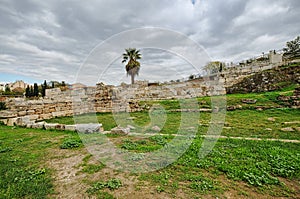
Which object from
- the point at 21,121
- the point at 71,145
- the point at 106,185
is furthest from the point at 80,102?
the point at 106,185

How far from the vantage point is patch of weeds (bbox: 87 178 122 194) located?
8.83ft

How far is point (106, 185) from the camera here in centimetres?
280

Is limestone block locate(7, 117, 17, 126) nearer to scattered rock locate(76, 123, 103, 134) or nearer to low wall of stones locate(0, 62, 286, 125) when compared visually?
low wall of stones locate(0, 62, 286, 125)

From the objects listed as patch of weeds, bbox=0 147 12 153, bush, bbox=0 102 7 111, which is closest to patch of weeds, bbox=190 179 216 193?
patch of weeds, bbox=0 147 12 153

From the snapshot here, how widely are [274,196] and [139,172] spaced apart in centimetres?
233

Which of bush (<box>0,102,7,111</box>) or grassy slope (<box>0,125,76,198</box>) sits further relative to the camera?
bush (<box>0,102,7,111</box>)

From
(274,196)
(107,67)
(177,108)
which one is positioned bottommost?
(274,196)

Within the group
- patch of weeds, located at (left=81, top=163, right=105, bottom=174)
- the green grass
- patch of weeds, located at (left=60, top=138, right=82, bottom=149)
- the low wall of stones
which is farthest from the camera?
the low wall of stones

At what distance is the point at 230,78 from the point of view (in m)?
21.5

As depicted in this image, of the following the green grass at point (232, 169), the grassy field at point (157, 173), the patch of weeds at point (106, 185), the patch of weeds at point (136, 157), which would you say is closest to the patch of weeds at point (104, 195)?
the grassy field at point (157, 173)

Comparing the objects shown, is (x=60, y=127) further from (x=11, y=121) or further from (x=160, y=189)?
(x=160, y=189)

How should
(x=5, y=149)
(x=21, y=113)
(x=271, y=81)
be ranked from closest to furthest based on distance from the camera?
(x=5, y=149) < (x=21, y=113) < (x=271, y=81)

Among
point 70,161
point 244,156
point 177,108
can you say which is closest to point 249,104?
point 177,108

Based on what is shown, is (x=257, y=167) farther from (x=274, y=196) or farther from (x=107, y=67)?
(x=107, y=67)
